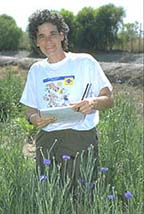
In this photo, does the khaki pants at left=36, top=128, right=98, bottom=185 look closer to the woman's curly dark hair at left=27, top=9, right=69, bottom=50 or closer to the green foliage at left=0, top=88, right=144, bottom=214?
the green foliage at left=0, top=88, right=144, bottom=214

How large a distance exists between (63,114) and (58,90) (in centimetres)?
19

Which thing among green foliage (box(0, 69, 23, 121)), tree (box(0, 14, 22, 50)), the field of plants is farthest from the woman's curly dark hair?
tree (box(0, 14, 22, 50))

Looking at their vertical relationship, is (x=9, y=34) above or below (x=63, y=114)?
below

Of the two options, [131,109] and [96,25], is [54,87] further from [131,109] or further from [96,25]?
[96,25]

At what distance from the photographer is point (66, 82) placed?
9.99 feet

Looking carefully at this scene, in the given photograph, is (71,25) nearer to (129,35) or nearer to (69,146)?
(129,35)

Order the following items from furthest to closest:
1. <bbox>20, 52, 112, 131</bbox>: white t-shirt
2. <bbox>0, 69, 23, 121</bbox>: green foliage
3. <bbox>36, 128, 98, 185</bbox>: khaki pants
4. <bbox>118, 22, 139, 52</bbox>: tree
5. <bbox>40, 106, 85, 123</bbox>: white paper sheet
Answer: <bbox>118, 22, 139, 52</bbox>: tree → <bbox>0, 69, 23, 121</bbox>: green foliage → <bbox>36, 128, 98, 185</bbox>: khaki pants → <bbox>20, 52, 112, 131</bbox>: white t-shirt → <bbox>40, 106, 85, 123</bbox>: white paper sheet

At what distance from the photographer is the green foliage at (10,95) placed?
7.08 meters

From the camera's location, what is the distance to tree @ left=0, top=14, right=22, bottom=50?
76.3 feet

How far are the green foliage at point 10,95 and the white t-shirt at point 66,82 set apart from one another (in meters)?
3.71

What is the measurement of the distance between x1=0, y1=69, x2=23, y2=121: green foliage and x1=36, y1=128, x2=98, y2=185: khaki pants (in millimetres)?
3645

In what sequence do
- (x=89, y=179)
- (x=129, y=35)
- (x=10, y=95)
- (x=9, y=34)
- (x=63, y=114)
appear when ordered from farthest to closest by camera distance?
(x=9, y=34)
(x=129, y=35)
(x=10, y=95)
(x=63, y=114)
(x=89, y=179)

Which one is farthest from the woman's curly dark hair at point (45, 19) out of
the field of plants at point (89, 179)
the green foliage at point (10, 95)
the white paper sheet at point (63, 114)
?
the green foliage at point (10, 95)

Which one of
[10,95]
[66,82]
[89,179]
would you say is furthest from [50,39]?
[10,95]
